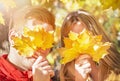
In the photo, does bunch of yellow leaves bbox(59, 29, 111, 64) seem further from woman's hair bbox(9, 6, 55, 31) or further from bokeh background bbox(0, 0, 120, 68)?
woman's hair bbox(9, 6, 55, 31)

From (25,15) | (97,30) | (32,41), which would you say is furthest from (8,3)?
(97,30)

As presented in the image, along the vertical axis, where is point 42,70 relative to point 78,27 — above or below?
below

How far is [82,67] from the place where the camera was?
6.98 feet

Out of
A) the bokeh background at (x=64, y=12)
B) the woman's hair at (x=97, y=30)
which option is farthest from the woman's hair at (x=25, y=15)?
the woman's hair at (x=97, y=30)

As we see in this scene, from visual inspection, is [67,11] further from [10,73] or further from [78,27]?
[10,73]

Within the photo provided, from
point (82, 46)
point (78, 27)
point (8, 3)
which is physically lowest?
point (82, 46)

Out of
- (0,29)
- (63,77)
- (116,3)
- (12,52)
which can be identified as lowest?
(63,77)

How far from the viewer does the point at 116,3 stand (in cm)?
220

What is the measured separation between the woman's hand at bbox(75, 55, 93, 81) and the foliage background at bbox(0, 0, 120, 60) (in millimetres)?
145

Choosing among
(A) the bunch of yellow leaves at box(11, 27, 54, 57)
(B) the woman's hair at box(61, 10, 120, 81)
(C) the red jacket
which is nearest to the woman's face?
(B) the woman's hair at box(61, 10, 120, 81)

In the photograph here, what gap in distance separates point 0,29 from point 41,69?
0.34 metres

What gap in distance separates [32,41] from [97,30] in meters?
0.41

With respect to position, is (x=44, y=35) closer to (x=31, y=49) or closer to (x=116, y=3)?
(x=31, y=49)

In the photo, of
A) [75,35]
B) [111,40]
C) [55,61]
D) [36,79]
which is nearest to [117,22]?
[111,40]
